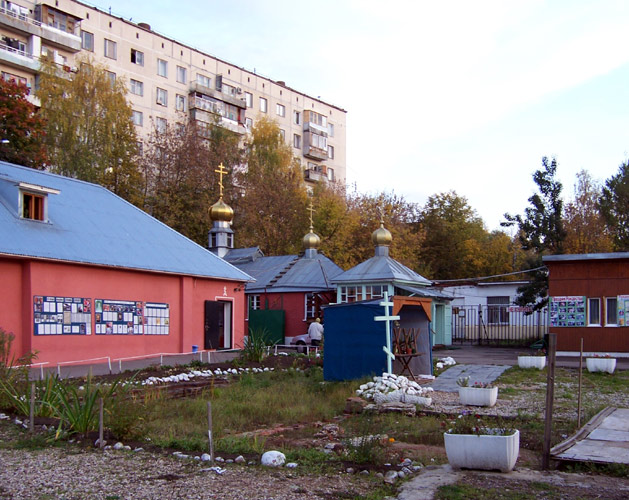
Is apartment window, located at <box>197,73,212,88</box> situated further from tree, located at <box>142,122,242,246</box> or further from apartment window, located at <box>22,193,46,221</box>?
apartment window, located at <box>22,193,46,221</box>

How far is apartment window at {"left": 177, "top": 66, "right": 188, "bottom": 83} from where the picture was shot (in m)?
48.3

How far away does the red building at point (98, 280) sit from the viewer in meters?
19.2

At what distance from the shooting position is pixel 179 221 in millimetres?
40750

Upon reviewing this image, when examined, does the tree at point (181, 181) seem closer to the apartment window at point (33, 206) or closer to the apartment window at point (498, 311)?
the apartment window at point (498, 311)

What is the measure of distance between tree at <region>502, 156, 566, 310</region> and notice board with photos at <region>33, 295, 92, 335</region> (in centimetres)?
2020

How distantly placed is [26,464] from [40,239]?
1337cm

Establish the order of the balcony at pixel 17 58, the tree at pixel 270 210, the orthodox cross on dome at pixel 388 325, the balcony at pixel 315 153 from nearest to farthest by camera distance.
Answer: the orthodox cross on dome at pixel 388 325 → the balcony at pixel 17 58 → the tree at pixel 270 210 → the balcony at pixel 315 153

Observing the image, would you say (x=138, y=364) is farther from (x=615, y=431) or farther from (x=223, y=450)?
(x=615, y=431)

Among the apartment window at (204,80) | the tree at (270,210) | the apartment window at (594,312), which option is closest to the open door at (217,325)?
the apartment window at (594,312)

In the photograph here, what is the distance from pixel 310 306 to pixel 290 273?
2634 millimetres

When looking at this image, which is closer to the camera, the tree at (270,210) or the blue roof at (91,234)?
the blue roof at (91,234)

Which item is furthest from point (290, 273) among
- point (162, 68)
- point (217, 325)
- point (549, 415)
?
point (549, 415)

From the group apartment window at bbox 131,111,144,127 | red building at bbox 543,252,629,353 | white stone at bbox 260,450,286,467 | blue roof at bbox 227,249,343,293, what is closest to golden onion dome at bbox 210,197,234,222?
blue roof at bbox 227,249,343,293

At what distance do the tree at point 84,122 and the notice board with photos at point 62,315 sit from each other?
16.1 metres
